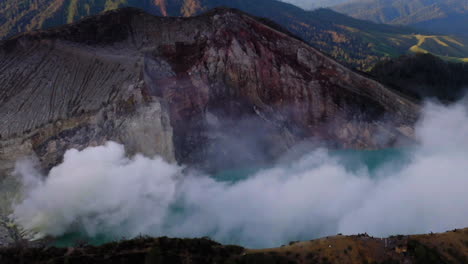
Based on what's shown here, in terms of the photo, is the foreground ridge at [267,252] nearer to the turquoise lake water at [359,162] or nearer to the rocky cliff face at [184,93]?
the turquoise lake water at [359,162]

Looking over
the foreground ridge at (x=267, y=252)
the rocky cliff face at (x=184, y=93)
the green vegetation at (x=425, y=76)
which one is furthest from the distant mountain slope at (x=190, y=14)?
the foreground ridge at (x=267, y=252)

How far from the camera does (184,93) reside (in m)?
35.3

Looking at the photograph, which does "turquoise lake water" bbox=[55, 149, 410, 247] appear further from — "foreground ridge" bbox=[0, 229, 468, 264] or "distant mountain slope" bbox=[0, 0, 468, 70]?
"distant mountain slope" bbox=[0, 0, 468, 70]

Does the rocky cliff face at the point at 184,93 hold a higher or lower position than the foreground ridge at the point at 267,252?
higher

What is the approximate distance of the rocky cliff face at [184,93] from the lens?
31938 mm

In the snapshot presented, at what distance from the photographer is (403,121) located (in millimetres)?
38469

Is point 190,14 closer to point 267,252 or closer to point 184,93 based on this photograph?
point 184,93

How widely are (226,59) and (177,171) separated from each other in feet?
43.1

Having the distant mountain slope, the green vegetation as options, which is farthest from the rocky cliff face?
the distant mountain slope

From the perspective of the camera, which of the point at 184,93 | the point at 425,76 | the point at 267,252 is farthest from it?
the point at 425,76

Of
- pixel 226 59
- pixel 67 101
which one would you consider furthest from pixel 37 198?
pixel 226 59

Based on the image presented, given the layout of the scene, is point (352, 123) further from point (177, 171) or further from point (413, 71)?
point (413, 71)

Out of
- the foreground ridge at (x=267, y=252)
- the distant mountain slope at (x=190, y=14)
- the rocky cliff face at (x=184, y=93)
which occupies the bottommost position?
the foreground ridge at (x=267, y=252)

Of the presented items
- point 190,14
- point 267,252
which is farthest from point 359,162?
point 190,14
